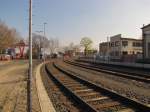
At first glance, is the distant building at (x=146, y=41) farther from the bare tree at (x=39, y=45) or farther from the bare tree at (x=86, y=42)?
the bare tree at (x=86, y=42)

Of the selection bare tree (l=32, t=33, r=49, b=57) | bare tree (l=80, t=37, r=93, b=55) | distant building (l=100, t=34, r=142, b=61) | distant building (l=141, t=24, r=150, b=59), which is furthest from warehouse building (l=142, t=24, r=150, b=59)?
bare tree (l=80, t=37, r=93, b=55)

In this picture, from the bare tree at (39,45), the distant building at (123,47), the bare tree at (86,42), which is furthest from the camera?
the bare tree at (86,42)

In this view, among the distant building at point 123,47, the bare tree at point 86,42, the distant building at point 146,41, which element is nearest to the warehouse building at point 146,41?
the distant building at point 146,41

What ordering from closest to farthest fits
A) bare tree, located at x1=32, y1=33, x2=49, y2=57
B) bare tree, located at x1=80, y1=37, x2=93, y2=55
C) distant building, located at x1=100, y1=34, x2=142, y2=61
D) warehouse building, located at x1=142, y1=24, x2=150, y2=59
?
warehouse building, located at x1=142, y1=24, x2=150, y2=59 → distant building, located at x1=100, y1=34, x2=142, y2=61 → bare tree, located at x1=32, y1=33, x2=49, y2=57 → bare tree, located at x1=80, y1=37, x2=93, y2=55

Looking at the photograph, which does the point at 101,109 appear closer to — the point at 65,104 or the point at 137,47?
the point at 65,104

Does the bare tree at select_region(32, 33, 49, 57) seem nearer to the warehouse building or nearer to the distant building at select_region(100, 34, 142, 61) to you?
the distant building at select_region(100, 34, 142, 61)

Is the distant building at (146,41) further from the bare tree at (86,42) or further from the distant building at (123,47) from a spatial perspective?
the bare tree at (86,42)

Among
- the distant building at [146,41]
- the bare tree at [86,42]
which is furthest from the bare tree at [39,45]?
the distant building at [146,41]

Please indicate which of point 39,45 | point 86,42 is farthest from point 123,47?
point 86,42

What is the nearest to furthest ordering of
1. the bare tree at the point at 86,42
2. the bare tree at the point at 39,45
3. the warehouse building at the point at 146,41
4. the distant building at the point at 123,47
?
1. the warehouse building at the point at 146,41
2. the distant building at the point at 123,47
3. the bare tree at the point at 39,45
4. the bare tree at the point at 86,42

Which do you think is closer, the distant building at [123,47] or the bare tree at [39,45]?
the distant building at [123,47]

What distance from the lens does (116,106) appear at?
1055 centimetres

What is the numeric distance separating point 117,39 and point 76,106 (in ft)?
233

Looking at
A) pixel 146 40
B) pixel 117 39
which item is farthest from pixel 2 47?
pixel 146 40
